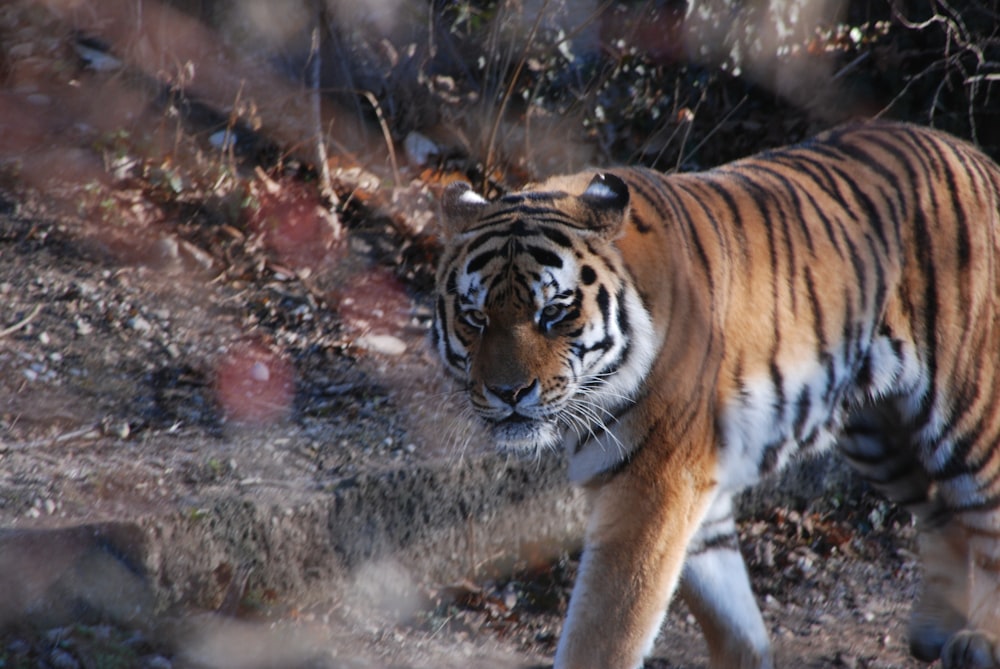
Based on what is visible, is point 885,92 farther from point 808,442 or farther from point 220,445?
point 220,445

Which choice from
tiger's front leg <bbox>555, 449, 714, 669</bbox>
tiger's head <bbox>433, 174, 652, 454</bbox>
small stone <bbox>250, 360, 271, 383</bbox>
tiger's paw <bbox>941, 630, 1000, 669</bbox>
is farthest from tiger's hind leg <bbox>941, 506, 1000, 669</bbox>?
small stone <bbox>250, 360, 271, 383</bbox>

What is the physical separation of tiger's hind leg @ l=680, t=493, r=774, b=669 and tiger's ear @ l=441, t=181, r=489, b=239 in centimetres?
110

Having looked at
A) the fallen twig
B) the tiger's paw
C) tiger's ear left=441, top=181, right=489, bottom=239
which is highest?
tiger's ear left=441, top=181, right=489, bottom=239

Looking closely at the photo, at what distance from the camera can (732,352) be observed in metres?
2.98

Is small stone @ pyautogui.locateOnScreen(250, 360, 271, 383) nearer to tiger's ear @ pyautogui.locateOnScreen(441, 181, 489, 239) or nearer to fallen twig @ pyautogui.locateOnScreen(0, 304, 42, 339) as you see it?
fallen twig @ pyautogui.locateOnScreen(0, 304, 42, 339)

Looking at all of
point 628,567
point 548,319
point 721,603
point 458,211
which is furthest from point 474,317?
point 721,603

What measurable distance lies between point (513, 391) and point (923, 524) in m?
1.86

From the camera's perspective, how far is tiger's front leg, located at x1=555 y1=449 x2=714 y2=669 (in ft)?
8.80

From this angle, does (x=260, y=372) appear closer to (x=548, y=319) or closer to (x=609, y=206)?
(x=548, y=319)

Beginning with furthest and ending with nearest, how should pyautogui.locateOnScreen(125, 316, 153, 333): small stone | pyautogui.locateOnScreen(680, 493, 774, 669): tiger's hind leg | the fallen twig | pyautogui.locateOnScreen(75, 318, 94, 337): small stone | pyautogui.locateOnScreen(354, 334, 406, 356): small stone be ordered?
pyautogui.locateOnScreen(354, 334, 406, 356): small stone → pyautogui.locateOnScreen(125, 316, 153, 333): small stone → pyautogui.locateOnScreen(75, 318, 94, 337): small stone → the fallen twig → pyautogui.locateOnScreen(680, 493, 774, 669): tiger's hind leg

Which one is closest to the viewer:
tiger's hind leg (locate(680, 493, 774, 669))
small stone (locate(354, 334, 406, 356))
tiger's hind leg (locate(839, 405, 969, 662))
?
tiger's hind leg (locate(680, 493, 774, 669))

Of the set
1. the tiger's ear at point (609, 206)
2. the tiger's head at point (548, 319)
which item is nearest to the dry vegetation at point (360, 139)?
the tiger's head at point (548, 319)

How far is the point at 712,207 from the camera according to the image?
3.12m

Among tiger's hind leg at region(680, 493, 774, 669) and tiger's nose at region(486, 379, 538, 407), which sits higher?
tiger's nose at region(486, 379, 538, 407)
